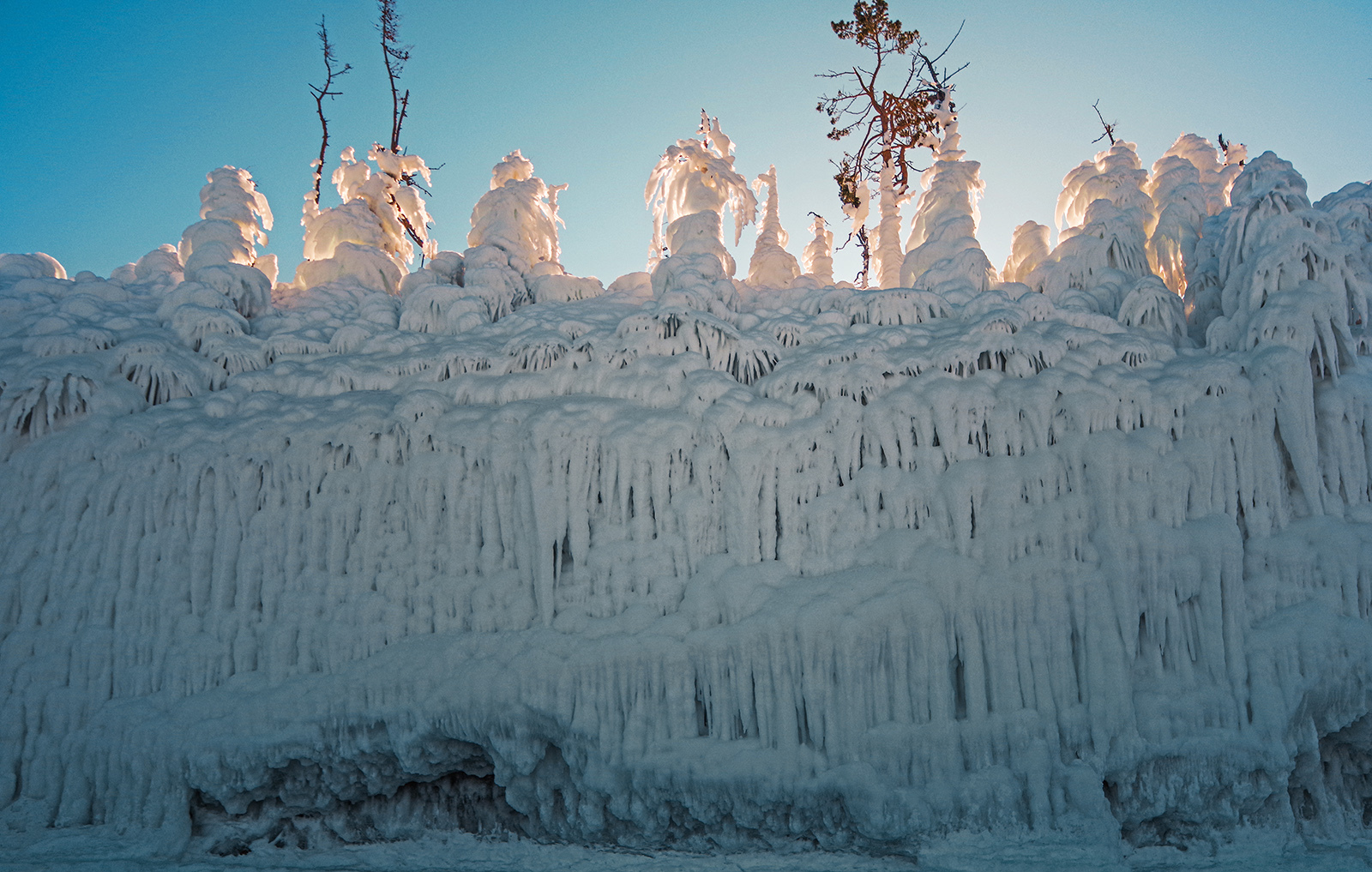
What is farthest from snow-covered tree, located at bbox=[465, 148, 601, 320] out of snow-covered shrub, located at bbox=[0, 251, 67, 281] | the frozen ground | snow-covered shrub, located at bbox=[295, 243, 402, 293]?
the frozen ground

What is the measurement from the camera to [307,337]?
1302 centimetres

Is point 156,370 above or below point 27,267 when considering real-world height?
below

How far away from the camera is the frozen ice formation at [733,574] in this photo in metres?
8.67

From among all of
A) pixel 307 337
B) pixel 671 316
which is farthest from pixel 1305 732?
pixel 307 337

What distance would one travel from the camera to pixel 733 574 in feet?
31.3

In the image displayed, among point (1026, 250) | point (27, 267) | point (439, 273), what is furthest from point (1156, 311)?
point (27, 267)

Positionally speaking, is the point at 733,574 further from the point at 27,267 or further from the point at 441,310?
the point at 27,267

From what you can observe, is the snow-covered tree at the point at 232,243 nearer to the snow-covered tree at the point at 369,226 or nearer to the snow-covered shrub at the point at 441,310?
the snow-covered tree at the point at 369,226

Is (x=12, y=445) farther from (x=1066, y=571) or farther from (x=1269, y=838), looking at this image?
(x=1269, y=838)

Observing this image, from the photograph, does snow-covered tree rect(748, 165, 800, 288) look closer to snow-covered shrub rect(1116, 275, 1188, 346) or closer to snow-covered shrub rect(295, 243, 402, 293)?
snow-covered shrub rect(1116, 275, 1188, 346)

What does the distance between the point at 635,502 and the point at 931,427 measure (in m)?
3.83

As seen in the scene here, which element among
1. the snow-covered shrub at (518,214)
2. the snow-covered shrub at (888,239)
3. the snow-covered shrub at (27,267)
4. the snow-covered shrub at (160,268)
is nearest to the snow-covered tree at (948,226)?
the snow-covered shrub at (888,239)

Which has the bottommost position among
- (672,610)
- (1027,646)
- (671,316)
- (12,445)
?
(1027,646)

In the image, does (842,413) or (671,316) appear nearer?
(842,413)
